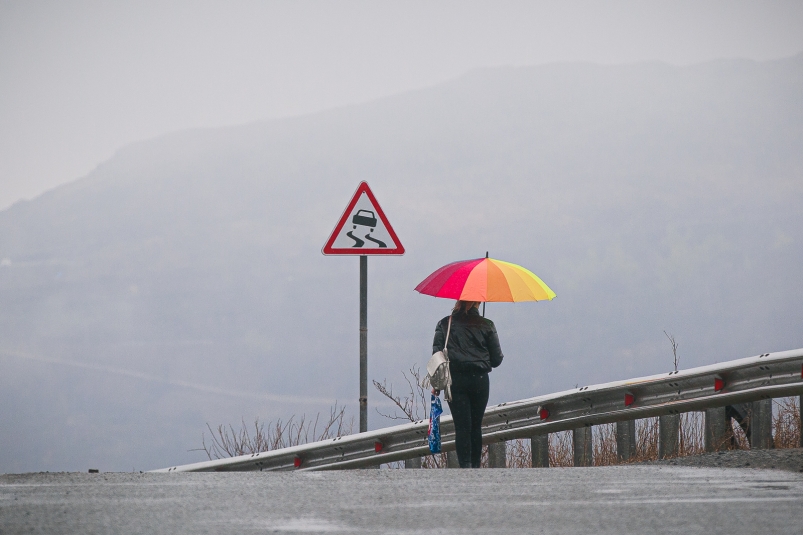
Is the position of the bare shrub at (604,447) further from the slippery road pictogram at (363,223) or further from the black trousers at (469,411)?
the slippery road pictogram at (363,223)

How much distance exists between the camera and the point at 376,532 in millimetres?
4809

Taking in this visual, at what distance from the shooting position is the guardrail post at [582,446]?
30.6 ft

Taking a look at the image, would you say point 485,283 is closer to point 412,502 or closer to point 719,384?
point 719,384

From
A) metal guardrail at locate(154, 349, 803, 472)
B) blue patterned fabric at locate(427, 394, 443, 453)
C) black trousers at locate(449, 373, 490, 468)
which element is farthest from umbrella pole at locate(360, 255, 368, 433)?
black trousers at locate(449, 373, 490, 468)

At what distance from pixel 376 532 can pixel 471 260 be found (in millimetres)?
4350

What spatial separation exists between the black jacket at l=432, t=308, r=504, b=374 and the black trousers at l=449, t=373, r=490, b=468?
0.10 metres

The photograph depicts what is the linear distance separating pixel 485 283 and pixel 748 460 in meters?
2.41

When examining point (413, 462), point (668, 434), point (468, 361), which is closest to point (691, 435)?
point (668, 434)

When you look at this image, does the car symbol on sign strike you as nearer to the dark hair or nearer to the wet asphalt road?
the dark hair

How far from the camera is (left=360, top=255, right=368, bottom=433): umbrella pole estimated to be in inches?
394

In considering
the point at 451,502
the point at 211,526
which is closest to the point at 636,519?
the point at 451,502

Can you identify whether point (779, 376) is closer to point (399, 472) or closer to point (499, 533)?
point (399, 472)

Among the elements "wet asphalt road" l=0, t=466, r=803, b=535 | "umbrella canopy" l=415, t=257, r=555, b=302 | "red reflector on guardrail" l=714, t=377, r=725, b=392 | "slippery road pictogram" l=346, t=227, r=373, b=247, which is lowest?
"wet asphalt road" l=0, t=466, r=803, b=535

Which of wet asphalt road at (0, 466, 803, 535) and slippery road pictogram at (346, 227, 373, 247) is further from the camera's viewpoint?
slippery road pictogram at (346, 227, 373, 247)
